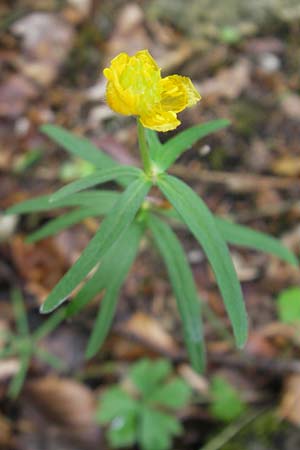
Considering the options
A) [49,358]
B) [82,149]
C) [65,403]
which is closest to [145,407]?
[65,403]

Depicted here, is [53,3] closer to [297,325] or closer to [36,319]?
[36,319]

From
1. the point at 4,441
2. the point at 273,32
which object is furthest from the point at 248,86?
the point at 4,441

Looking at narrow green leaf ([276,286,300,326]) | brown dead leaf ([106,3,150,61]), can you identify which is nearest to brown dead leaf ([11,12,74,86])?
brown dead leaf ([106,3,150,61])

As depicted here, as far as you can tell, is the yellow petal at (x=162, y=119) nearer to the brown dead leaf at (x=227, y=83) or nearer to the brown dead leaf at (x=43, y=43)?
the brown dead leaf at (x=227, y=83)

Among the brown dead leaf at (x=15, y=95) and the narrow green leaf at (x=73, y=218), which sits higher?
the brown dead leaf at (x=15, y=95)

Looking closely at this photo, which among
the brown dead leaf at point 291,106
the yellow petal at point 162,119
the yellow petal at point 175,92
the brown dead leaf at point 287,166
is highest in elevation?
the brown dead leaf at point 291,106

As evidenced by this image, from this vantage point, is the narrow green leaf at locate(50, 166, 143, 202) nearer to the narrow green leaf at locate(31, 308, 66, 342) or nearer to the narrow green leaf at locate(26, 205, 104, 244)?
the narrow green leaf at locate(26, 205, 104, 244)

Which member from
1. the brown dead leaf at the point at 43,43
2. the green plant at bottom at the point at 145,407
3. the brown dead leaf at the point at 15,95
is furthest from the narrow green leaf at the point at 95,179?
the brown dead leaf at the point at 43,43
